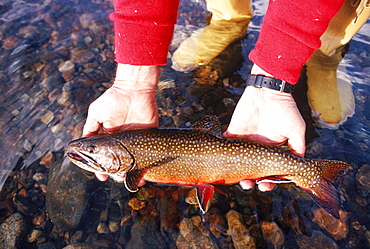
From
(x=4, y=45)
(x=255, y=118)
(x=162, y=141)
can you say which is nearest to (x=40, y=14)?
(x=4, y=45)

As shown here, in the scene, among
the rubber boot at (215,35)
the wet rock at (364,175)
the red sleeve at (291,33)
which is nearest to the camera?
the red sleeve at (291,33)

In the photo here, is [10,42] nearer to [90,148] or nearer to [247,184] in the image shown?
[90,148]

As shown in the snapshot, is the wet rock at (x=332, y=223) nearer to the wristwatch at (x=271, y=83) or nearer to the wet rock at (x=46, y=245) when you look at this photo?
the wristwatch at (x=271, y=83)

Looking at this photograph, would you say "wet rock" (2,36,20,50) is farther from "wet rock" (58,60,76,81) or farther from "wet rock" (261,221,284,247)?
"wet rock" (261,221,284,247)

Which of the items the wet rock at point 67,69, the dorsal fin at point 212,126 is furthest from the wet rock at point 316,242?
the wet rock at point 67,69

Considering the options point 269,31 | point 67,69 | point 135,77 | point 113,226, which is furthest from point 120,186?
point 67,69
